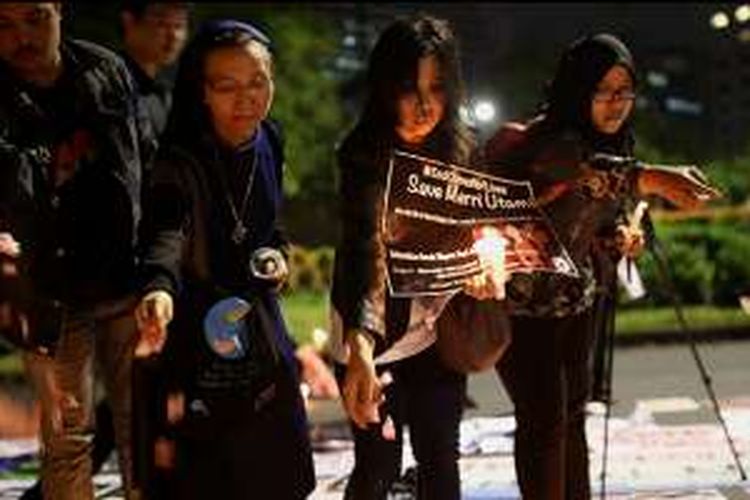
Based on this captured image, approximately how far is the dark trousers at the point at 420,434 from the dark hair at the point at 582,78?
1047 mm

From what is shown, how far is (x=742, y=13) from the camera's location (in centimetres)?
1013

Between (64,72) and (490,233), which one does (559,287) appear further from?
(64,72)

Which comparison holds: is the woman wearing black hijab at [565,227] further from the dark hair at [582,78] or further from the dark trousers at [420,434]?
the dark trousers at [420,434]

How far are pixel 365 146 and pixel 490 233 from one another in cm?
56

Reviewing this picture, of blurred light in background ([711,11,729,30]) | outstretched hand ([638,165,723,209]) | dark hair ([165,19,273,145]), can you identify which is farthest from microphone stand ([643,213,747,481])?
blurred light in background ([711,11,729,30])

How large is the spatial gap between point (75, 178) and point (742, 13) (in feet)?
23.6

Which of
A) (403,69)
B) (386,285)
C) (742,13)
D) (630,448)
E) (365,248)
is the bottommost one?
(630,448)

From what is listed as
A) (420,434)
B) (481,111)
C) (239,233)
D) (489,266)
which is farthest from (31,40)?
(481,111)

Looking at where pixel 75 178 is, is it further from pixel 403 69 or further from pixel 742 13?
pixel 742 13

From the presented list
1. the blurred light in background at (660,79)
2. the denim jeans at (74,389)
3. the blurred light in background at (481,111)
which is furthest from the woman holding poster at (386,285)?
the blurred light in background at (660,79)

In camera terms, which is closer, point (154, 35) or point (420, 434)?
point (420, 434)

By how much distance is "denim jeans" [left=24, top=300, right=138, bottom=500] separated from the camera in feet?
14.2

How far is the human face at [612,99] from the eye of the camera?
4504mm

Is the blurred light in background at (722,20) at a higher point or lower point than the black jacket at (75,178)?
higher
